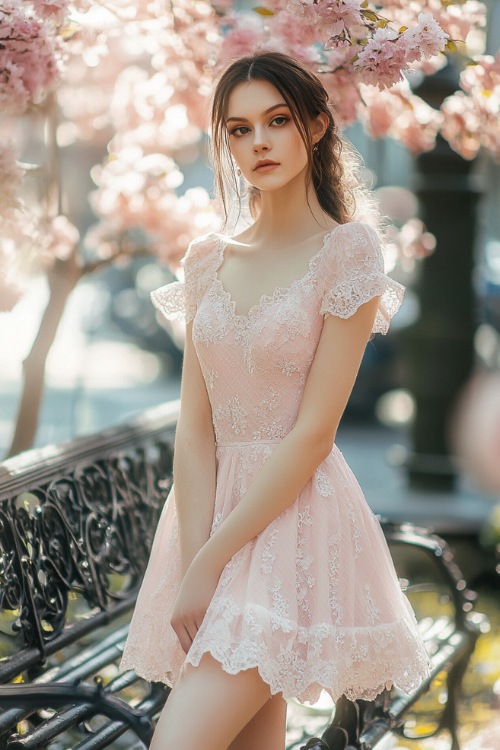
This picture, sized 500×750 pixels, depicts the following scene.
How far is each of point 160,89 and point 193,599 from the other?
9.43 ft

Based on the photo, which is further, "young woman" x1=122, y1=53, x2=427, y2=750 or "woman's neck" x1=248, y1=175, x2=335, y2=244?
"woman's neck" x1=248, y1=175, x2=335, y2=244

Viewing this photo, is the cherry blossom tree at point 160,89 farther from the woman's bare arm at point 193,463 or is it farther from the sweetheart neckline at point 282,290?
the woman's bare arm at point 193,463

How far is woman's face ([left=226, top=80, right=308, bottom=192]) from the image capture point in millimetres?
2662

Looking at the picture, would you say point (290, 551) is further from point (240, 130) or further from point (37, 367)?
point (37, 367)

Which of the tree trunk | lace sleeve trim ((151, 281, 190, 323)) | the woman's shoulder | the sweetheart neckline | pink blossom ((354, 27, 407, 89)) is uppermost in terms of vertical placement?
pink blossom ((354, 27, 407, 89))

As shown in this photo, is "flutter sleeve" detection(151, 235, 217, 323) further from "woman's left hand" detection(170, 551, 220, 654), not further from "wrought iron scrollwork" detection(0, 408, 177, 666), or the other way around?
"wrought iron scrollwork" detection(0, 408, 177, 666)

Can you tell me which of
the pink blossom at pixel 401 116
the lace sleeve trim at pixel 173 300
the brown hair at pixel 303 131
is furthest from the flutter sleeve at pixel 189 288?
the pink blossom at pixel 401 116

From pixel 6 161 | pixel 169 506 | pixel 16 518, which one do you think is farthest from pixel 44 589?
pixel 6 161

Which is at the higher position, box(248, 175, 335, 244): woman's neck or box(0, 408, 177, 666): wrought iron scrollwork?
box(248, 175, 335, 244): woman's neck

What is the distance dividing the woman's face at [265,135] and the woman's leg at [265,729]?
1.24m

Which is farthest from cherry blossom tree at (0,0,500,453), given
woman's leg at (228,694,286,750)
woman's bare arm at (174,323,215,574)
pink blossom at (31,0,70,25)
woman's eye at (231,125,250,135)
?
woman's leg at (228,694,286,750)

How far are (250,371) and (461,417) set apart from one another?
4.08 metres

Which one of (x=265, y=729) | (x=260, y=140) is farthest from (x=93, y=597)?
(x=260, y=140)

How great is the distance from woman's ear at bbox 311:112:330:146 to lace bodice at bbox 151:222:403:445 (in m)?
0.28
